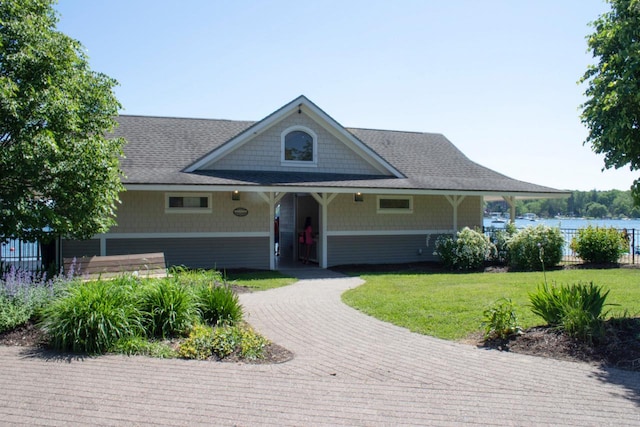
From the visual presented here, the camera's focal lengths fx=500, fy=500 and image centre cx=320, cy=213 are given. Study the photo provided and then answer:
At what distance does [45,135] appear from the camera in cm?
884

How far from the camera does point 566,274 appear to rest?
1448 centimetres

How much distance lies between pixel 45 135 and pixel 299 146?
9.96m

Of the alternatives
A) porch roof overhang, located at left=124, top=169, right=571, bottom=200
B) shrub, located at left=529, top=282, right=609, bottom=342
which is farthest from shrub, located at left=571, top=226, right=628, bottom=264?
shrub, located at left=529, top=282, right=609, bottom=342

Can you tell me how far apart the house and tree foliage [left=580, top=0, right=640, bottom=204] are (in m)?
9.11

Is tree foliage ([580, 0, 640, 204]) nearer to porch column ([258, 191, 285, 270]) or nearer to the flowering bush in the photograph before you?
Result: the flowering bush

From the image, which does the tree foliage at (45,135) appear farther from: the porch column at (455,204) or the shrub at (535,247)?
the shrub at (535,247)

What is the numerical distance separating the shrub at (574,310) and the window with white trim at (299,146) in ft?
37.3

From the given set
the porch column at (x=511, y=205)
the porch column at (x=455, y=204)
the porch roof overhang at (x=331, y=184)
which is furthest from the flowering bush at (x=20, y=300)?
the porch column at (x=511, y=205)

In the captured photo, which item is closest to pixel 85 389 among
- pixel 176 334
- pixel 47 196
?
pixel 176 334

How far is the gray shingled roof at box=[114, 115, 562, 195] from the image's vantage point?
1568cm

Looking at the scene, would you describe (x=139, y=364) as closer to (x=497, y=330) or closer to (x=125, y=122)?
(x=497, y=330)

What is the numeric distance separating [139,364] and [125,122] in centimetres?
1517

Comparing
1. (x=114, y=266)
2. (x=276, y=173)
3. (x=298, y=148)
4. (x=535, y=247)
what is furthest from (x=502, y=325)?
(x=298, y=148)

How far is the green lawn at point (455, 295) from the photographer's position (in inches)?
325
